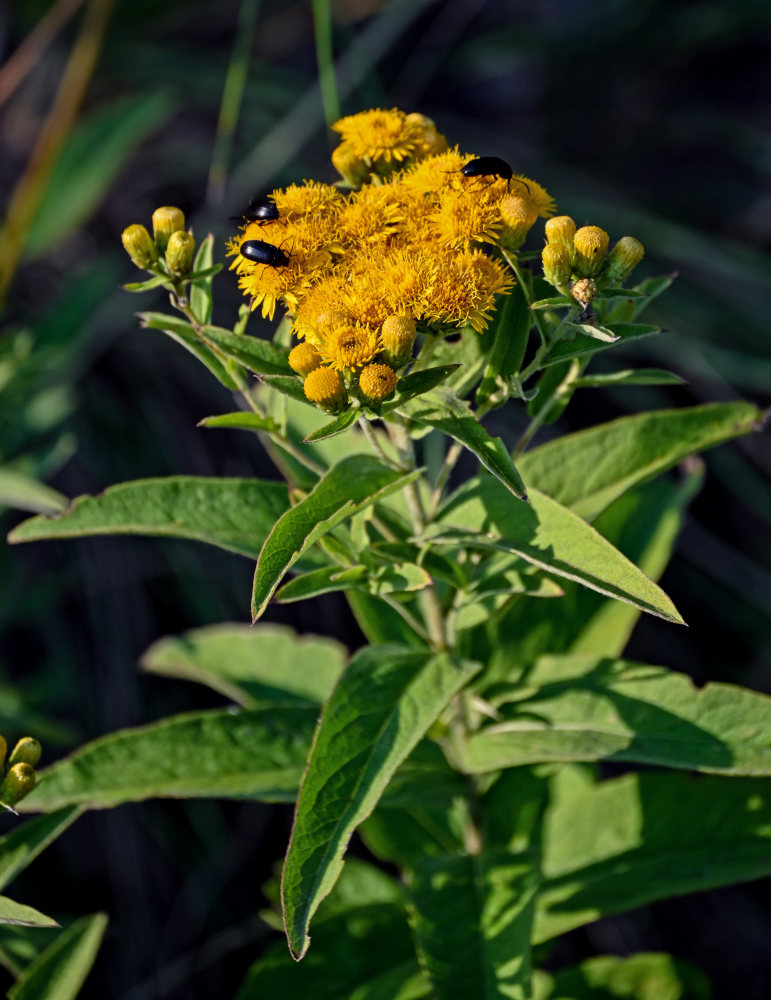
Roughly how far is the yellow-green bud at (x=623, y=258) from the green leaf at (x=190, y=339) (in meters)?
0.78

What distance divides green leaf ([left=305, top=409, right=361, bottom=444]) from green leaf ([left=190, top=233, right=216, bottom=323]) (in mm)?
453

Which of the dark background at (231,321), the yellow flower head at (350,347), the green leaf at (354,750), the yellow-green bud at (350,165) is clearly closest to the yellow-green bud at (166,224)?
the yellow-green bud at (350,165)

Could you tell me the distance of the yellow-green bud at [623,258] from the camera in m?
1.73

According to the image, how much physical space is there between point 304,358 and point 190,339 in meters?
0.37

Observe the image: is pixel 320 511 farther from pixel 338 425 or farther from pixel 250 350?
pixel 250 350

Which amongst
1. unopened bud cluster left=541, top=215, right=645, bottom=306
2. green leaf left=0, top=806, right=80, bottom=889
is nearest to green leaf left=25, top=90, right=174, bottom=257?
green leaf left=0, top=806, right=80, bottom=889

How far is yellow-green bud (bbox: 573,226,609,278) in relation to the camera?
1711 millimetres

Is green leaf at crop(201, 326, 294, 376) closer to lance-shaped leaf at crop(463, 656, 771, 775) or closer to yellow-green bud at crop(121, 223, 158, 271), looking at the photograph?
yellow-green bud at crop(121, 223, 158, 271)

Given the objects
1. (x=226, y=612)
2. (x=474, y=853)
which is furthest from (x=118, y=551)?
(x=474, y=853)

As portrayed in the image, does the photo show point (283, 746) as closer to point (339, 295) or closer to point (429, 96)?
point (339, 295)

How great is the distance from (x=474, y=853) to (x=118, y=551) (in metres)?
2.48

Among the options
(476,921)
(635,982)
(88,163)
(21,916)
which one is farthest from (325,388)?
(88,163)

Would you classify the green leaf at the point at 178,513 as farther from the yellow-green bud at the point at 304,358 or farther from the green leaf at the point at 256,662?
the green leaf at the point at 256,662

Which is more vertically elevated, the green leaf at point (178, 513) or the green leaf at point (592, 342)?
the green leaf at point (592, 342)
